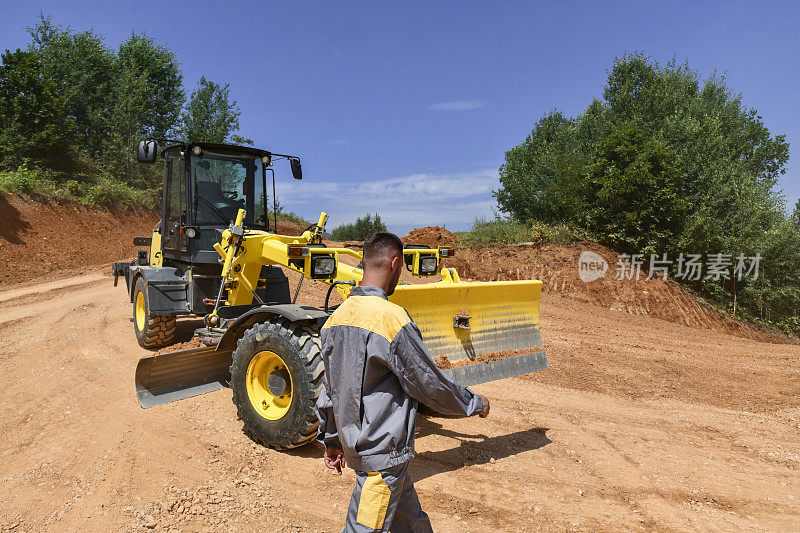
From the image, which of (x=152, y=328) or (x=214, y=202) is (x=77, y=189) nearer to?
(x=152, y=328)

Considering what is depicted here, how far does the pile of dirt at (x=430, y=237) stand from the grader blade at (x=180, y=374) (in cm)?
1611

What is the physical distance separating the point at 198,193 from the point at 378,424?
225 inches

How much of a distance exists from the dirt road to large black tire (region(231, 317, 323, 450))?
9.0 inches

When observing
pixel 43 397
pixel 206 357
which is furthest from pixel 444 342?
pixel 43 397

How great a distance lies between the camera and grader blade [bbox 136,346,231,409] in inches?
187

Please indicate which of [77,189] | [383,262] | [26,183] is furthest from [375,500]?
[77,189]

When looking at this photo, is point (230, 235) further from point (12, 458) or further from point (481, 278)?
point (481, 278)

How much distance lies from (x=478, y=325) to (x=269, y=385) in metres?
2.19

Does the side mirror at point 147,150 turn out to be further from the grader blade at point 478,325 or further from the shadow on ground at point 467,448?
the shadow on ground at point 467,448

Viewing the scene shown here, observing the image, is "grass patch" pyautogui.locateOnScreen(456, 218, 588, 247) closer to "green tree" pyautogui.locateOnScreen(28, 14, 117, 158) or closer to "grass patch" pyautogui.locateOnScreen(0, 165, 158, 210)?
"grass patch" pyautogui.locateOnScreen(0, 165, 158, 210)

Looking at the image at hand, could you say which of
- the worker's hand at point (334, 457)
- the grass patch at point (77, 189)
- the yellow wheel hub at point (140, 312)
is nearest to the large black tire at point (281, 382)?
the worker's hand at point (334, 457)

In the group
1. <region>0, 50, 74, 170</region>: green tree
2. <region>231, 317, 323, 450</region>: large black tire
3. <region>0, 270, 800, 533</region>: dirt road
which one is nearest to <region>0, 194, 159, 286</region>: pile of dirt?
<region>0, 50, 74, 170</region>: green tree

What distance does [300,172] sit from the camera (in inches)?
281

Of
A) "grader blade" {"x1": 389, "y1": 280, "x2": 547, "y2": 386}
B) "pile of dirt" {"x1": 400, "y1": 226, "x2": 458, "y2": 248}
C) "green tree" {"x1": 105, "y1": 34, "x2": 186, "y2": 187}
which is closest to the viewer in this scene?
"grader blade" {"x1": 389, "y1": 280, "x2": 547, "y2": 386}
